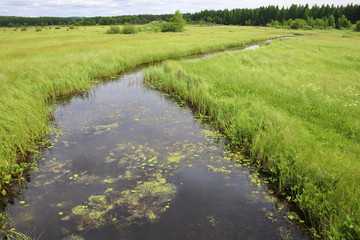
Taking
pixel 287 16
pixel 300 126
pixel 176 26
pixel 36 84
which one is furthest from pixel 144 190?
pixel 287 16

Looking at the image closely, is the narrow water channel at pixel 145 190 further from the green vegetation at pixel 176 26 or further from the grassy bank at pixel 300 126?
the green vegetation at pixel 176 26

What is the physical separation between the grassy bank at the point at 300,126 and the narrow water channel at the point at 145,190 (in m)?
0.60

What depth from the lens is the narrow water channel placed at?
4160 millimetres

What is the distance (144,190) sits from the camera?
512 cm

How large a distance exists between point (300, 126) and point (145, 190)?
5193 millimetres

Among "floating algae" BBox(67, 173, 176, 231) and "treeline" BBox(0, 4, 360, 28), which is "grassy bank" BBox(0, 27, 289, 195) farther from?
"treeline" BBox(0, 4, 360, 28)

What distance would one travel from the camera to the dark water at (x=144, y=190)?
4160 mm

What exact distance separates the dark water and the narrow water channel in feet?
0.07

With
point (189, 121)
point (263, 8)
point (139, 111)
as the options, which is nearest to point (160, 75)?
point (139, 111)

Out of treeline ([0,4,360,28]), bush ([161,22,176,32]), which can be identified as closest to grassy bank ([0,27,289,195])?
bush ([161,22,176,32])

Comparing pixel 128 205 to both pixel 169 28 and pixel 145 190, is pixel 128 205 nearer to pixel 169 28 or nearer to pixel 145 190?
pixel 145 190

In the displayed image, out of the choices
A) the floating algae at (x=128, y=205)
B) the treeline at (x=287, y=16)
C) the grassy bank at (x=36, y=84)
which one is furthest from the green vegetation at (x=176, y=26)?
the floating algae at (x=128, y=205)

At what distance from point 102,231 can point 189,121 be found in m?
5.78

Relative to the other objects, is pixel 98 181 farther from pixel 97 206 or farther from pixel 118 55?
pixel 118 55
